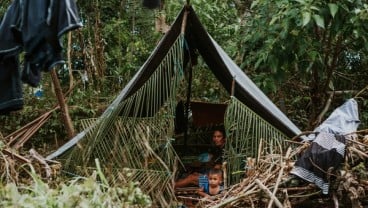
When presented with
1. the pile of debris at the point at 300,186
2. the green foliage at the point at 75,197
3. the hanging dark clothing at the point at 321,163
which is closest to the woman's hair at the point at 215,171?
the pile of debris at the point at 300,186

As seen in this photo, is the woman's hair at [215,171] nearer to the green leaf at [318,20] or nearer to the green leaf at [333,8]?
the green leaf at [318,20]

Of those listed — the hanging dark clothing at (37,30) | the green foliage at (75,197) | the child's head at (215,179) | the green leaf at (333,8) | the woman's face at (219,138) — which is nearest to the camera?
the green foliage at (75,197)

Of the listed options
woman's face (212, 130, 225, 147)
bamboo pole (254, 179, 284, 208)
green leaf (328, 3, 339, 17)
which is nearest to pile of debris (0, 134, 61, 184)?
bamboo pole (254, 179, 284, 208)

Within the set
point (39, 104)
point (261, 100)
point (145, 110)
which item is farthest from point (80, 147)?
point (39, 104)

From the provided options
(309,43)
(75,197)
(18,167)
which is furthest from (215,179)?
(75,197)

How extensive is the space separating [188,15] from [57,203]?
243cm

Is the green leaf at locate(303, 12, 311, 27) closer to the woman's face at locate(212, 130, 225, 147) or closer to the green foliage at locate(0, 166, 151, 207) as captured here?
the woman's face at locate(212, 130, 225, 147)

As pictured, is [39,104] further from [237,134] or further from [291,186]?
[291,186]

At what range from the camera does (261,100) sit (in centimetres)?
392

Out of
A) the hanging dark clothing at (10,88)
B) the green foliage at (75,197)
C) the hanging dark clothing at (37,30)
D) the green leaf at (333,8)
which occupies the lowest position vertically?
the green foliage at (75,197)

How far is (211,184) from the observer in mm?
4094

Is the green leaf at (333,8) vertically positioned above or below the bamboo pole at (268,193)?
above

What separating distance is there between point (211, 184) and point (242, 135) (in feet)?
2.24

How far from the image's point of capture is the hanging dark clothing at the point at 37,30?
260 centimetres
